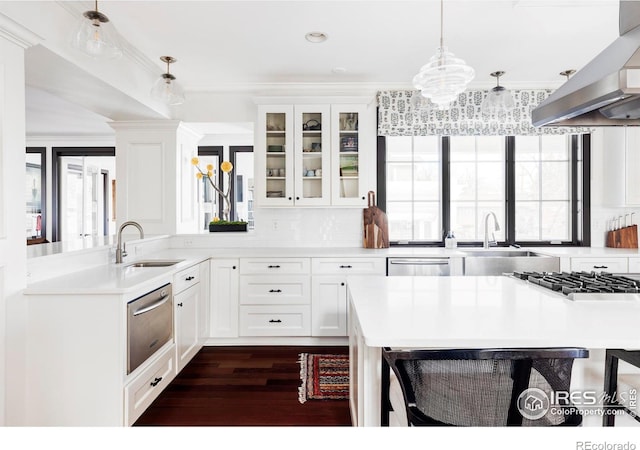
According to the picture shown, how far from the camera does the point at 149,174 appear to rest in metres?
4.03

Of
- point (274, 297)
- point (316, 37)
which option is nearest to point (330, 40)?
point (316, 37)

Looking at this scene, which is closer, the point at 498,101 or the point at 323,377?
the point at 323,377

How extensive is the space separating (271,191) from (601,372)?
9.78ft

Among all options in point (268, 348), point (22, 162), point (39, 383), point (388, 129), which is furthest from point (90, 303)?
point (388, 129)

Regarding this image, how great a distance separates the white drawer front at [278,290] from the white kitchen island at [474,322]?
5.04ft

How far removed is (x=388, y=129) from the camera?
156 inches

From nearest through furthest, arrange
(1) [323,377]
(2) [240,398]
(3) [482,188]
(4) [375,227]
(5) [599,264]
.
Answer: (2) [240,398], (1) [323,377], (5) [599,264], (4) [375,227], (3) [482,188]

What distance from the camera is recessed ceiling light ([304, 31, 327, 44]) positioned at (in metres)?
2.86

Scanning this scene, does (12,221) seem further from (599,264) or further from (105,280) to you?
(599,264)

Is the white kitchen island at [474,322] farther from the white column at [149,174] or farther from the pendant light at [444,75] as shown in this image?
the white column at [149,174]

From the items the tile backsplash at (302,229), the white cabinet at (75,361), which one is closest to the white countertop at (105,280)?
the white cabinet at (75,361)

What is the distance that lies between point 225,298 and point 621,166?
408 cm

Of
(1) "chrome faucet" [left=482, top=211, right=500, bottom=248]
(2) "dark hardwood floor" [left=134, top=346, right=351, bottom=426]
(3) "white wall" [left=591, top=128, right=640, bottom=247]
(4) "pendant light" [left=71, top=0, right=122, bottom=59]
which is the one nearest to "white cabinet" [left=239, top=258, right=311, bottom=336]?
(2) "dark hardwood floor" [left=134, top=346, right=351, bottom=426]

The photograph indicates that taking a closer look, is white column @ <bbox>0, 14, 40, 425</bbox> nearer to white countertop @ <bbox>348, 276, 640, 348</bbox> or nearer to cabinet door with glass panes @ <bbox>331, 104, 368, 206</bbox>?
white countertop @ <bbox>348, 276, 640, 348</bbox>
